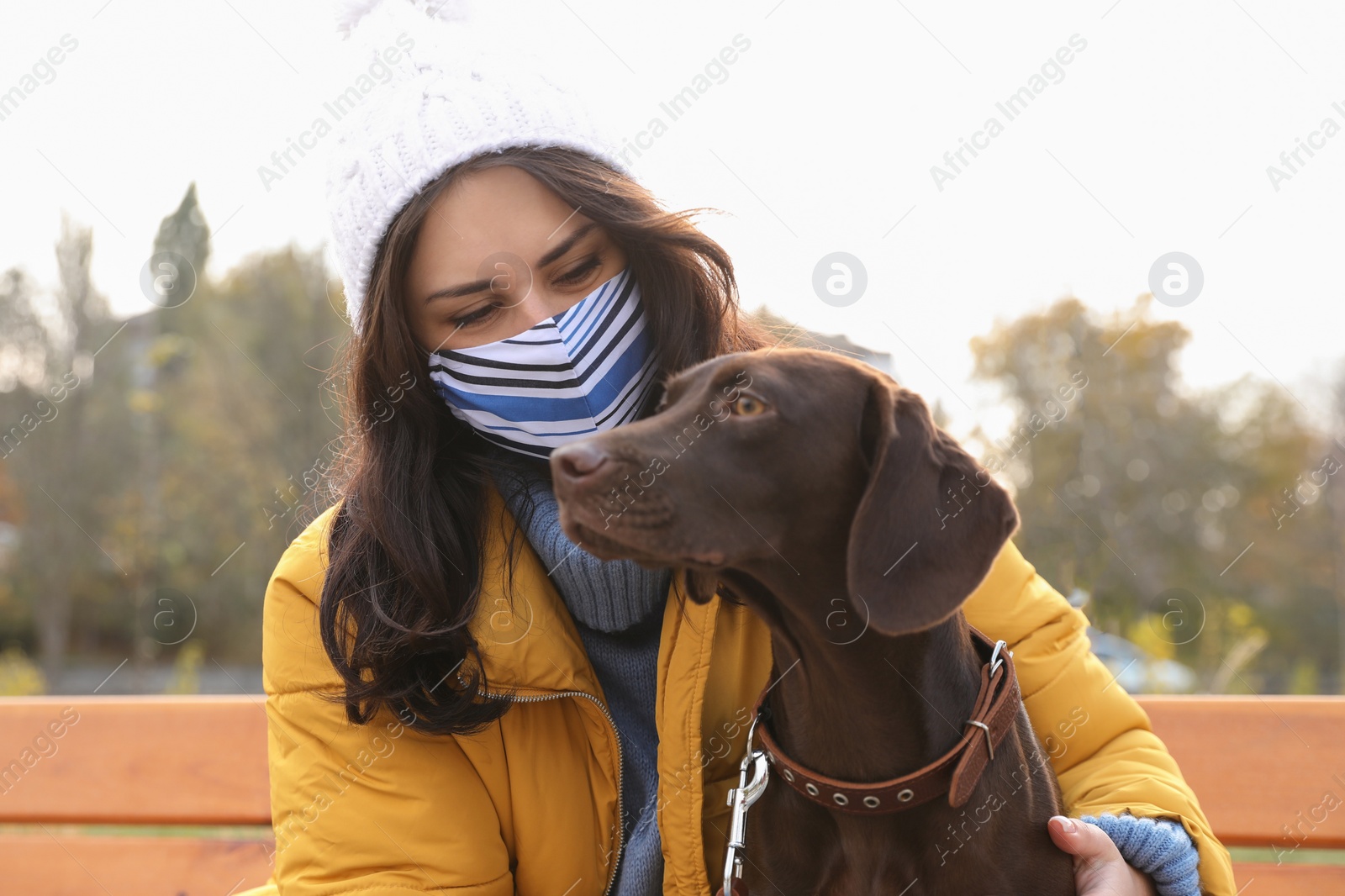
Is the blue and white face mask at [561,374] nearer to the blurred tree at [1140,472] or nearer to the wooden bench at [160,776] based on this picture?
the wooden bench at [160,776]

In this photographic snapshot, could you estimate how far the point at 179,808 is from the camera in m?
2.94

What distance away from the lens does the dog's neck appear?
177 centimetres

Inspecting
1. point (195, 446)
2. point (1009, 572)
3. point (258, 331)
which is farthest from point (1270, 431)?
point (195, 446)

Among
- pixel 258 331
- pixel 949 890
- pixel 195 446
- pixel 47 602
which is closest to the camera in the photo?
pixel 949 890

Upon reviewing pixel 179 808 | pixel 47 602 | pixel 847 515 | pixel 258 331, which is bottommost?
pixel 47 602

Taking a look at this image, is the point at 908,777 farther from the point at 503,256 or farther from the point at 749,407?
the point at 503,256

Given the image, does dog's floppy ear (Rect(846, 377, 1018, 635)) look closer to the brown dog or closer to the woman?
the brown dog

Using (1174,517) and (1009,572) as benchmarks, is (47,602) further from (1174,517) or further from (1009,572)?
(1009,572)

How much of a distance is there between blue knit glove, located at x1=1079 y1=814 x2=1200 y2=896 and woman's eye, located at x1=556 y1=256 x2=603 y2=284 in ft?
4.95

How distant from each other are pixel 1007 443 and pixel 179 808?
10.9ft

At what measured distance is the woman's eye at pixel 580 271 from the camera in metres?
2.20

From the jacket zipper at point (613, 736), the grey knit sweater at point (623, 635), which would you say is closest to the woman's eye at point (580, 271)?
the grey knit sweater at point (623, 635)

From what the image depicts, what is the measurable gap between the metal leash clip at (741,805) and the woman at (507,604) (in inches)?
5.7

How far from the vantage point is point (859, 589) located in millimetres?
1651
